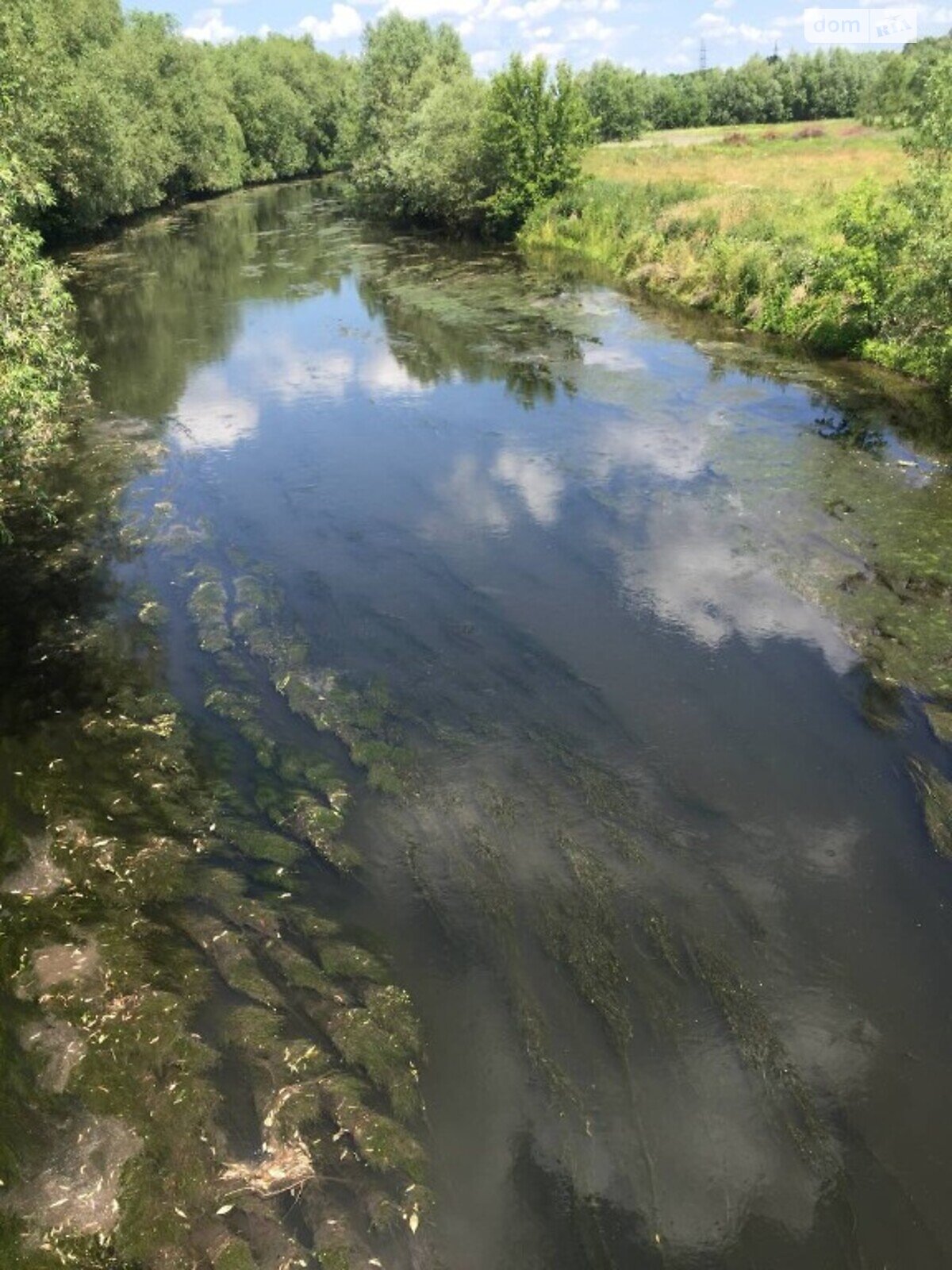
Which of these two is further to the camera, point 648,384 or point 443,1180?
point 648,384

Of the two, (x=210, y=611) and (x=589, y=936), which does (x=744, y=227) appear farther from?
(x=589, y=936)

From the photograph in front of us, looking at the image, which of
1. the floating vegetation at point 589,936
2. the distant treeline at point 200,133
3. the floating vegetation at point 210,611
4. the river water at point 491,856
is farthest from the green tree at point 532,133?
the floating vegetation at point 589,936

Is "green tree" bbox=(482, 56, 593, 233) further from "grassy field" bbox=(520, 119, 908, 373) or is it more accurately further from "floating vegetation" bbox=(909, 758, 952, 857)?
"floating vegetation" bbox=(909, 758, 952, 857)

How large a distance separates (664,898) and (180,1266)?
5349 mm

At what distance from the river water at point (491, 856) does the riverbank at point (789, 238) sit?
4007 millimetres

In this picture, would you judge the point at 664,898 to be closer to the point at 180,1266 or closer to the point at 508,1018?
the point at 508,1018

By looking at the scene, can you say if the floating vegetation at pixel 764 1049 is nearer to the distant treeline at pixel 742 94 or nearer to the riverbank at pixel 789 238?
the riverbank at pixel 789 238

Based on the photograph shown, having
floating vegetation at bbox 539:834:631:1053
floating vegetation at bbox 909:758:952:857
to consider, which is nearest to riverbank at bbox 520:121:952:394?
floating vegetation at bbox 909:758:952:857

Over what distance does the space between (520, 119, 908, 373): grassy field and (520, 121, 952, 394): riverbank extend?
0.20ft

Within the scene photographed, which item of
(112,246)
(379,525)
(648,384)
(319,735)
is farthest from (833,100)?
(319,735)

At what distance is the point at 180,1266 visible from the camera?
6172 millimetres

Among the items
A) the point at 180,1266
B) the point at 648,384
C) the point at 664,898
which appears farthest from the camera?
the point at 648,384

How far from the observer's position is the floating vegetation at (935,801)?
31.7 feet

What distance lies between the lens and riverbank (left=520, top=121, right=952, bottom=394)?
824 inches
